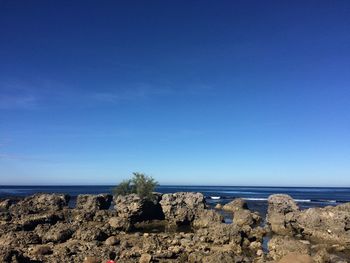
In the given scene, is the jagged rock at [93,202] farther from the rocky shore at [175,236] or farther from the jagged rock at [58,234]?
the jagged rock at [58,234]

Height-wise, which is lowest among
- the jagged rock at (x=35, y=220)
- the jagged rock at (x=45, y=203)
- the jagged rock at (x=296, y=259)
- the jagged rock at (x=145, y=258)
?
the jagged rock at (x=145, y=258)

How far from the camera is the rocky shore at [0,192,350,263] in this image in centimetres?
3456

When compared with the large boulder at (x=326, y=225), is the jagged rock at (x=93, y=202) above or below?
above

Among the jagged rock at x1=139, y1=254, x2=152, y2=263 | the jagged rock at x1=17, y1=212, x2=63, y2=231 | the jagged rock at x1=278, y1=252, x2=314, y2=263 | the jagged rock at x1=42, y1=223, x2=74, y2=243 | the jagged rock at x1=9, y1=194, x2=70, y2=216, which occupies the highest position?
the jagged rock at x1=9, y1=194, x2=70, y2=216

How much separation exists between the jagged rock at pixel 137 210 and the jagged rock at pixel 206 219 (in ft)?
24.8

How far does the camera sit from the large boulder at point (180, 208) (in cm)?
6026

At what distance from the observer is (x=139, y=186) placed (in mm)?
83562

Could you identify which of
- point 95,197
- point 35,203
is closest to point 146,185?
point 95,197

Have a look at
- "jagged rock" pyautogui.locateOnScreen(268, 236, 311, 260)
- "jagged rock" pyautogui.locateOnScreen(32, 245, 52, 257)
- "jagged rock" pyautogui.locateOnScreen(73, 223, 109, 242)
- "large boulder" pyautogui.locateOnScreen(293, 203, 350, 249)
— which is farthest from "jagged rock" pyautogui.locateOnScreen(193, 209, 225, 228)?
"jagged rock" pyautogui.locateOnScreen(32, 245, 52, 257)

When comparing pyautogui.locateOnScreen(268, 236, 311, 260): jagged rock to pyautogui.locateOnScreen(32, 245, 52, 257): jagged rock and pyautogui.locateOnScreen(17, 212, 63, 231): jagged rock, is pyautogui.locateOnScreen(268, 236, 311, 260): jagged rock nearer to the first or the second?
pyautogui.locateOnScreen(32, 245, 52, 257): jagged rock

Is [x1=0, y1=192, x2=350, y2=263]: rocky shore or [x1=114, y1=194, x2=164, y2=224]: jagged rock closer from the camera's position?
[x1=0, y1=192, x2=350, y2=263]: rocky shore

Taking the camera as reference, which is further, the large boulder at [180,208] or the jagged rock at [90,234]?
the large boulder at [180,208]

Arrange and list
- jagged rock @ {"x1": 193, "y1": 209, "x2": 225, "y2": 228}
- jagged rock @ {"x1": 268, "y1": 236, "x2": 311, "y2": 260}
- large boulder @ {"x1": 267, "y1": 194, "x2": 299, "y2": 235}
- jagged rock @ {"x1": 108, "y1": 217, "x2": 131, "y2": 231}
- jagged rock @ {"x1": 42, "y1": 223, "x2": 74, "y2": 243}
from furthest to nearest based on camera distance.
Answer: jagged rock @ {"x1": 193, "y1": 209, "x2": 225, "y2": 228}
large boulder @ {"x1": 267, "y1": 194, "x2": 299, "y2": 235}
jagged rock @ {"x1": 108, "y1": 217, "x2": 131, "y2": 231}
jagged rock @ {"x1": 42, "y1": 223, "x2": 74, "y2": 243}
jagged rock @ {"x1": 268, "y1": 236, "x2": 311, "y2": 260}

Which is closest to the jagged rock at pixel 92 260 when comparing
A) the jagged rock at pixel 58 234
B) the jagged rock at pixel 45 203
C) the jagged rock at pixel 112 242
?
the jagged rock at pixel 112 242
